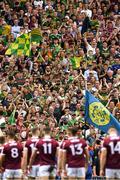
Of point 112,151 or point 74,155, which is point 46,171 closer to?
point 74,155

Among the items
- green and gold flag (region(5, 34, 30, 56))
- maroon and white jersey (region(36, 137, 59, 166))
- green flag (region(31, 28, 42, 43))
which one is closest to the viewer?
maroon and white jersey (region(36, 137, 59, 166))

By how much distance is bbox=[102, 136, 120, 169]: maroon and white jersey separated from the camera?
96.3 ft

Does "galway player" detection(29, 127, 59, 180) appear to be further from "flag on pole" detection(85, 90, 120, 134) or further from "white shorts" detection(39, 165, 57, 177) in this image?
"flag on pole" detection(85, 90, 120, 134)

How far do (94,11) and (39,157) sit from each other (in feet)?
55.4

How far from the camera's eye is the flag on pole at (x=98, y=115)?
36000 millimetres

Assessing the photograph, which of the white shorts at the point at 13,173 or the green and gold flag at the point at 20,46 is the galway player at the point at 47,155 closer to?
the white shorts at the point at 13,173

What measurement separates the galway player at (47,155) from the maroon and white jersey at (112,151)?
1.61 metres

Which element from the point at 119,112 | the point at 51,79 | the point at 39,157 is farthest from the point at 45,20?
the point at 39,157

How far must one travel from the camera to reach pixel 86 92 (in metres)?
36.9

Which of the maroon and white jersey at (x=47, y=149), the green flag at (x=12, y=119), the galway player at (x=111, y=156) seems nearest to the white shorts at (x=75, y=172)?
the maroon and white jersey at (x=47, y=149)

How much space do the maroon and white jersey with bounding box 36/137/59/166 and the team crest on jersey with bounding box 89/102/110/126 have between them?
19.2 ft

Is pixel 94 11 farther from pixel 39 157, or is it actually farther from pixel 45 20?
pixel 39 157

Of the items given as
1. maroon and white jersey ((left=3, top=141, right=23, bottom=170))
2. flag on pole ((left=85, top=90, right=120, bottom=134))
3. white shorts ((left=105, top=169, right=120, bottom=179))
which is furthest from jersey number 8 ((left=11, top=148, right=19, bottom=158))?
flag on pole ((left=85, top=90, right=120, bottom=134))

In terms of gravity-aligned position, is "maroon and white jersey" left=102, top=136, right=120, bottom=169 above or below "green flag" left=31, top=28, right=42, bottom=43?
below
